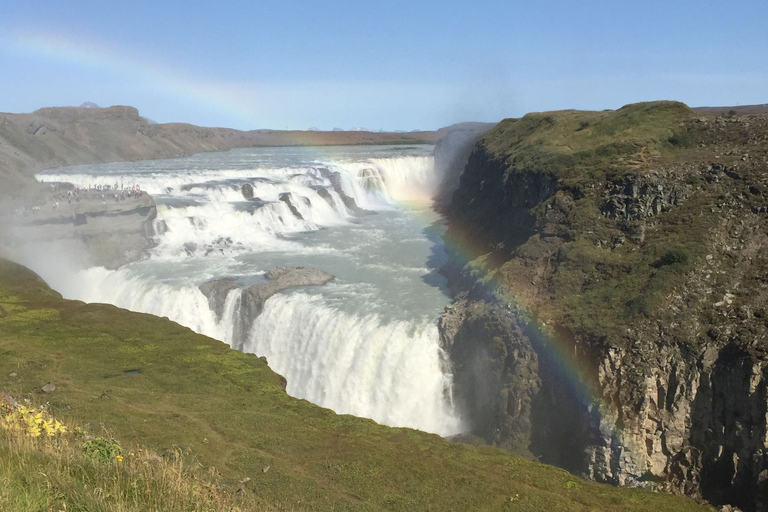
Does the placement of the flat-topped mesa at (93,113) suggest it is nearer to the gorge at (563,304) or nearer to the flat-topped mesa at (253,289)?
the gorge at (563,304)

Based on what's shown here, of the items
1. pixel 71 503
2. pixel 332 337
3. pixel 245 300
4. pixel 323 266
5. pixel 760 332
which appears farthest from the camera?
pixel 323 266

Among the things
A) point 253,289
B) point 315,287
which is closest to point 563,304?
point 315,287

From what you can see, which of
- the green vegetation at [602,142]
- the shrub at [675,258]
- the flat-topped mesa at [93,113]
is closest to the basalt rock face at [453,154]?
the green vegetation at [602,142]

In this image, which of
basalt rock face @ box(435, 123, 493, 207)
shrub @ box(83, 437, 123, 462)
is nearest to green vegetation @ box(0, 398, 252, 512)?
shrub @ box(83, 437, 123, 462)

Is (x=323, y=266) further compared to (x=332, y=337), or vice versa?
(x=323, y=266)

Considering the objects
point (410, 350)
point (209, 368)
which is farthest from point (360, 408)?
point (209, 368)

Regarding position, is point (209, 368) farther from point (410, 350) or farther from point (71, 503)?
point (71, 503)
